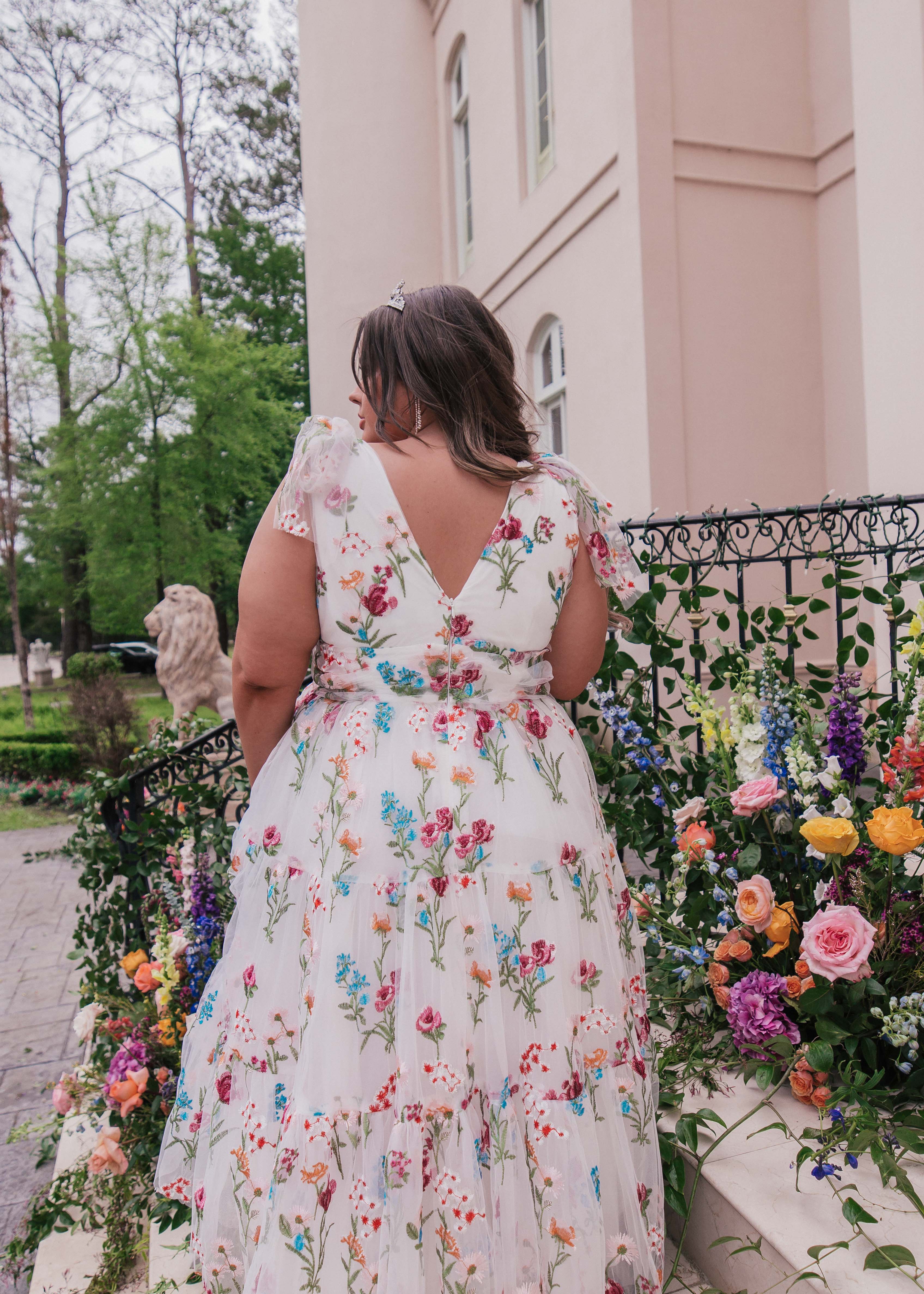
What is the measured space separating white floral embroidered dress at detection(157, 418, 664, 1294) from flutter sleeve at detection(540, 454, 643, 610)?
0.10 m

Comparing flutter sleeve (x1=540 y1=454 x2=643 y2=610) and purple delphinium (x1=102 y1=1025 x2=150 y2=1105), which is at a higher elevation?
flutter sleeve (x1=540 y1=454 x2=643 y2=610)

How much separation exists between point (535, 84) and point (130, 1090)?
8.31m

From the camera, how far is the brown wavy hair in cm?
144

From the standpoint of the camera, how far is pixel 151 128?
18219 millimetres

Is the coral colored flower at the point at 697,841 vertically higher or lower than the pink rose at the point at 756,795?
lower

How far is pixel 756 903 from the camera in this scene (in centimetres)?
177

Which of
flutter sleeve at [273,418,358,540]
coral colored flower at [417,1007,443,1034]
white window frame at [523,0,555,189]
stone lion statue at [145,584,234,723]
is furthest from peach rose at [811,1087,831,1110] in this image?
white window frame at [523,0,555,189]

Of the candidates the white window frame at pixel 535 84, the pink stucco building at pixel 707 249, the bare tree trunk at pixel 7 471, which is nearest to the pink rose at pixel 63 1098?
the pink stucco building at pixel 707 249

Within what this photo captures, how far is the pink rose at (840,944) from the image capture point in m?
1.59

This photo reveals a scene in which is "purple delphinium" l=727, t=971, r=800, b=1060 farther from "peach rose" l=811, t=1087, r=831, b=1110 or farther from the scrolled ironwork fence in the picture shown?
the scrolled ironwork fence

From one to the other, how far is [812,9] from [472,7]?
4.20 m

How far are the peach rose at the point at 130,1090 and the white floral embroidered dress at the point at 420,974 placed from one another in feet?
2.71

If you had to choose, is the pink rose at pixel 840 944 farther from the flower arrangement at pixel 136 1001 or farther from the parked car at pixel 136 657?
the parked car at pixel 136 657

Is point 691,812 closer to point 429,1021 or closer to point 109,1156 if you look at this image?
point 429,1021
